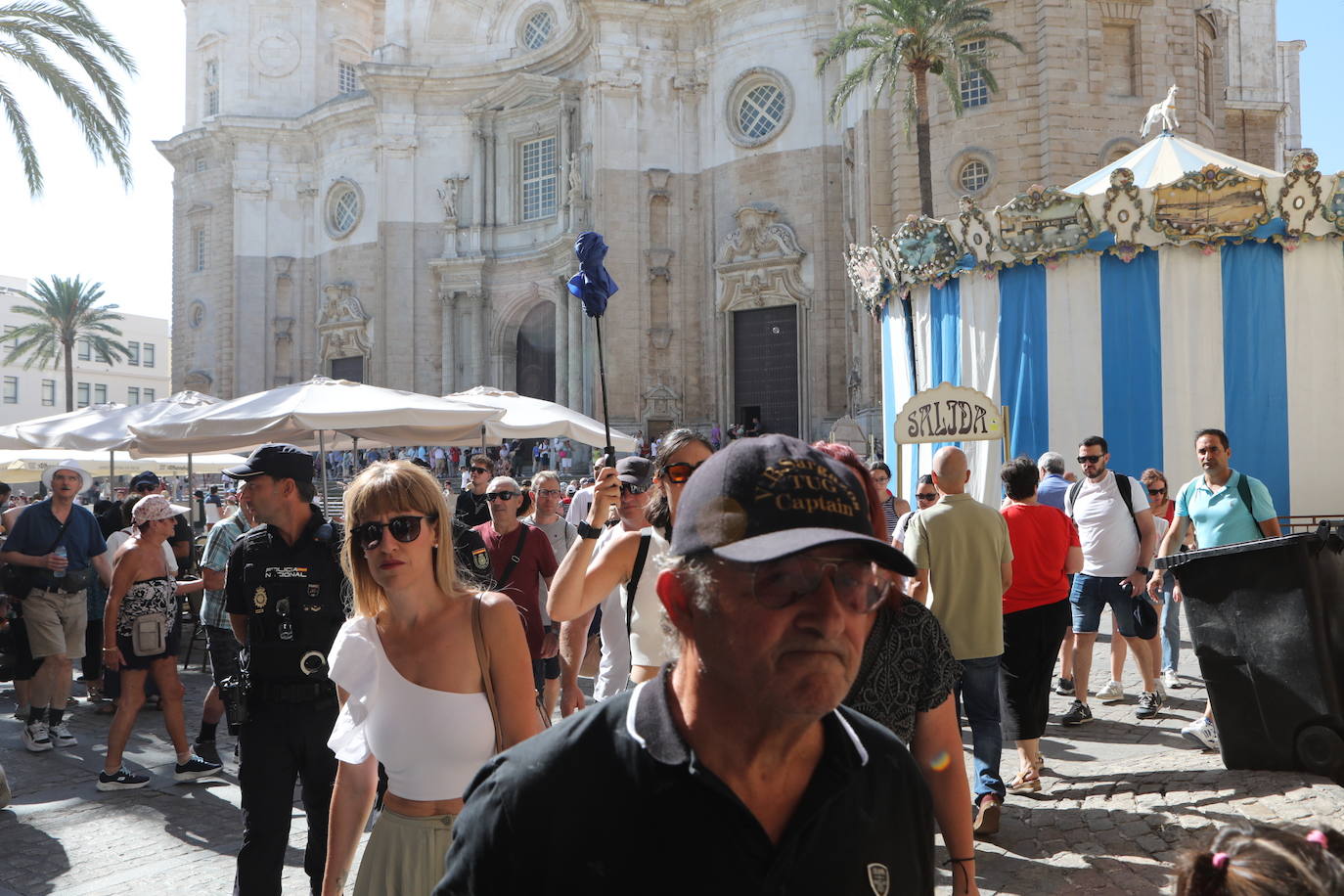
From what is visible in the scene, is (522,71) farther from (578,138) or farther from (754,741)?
(754,741)

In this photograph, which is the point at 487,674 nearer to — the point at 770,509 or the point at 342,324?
the point at 770,509

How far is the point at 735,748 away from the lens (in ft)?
4.84

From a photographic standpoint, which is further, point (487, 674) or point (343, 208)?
point (343, 208)

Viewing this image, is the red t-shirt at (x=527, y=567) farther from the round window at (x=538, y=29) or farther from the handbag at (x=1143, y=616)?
the round window at (x=538, y=29)

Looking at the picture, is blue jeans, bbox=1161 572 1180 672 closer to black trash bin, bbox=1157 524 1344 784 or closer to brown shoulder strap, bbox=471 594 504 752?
black trash bin, bbox=1157 524 1344 784

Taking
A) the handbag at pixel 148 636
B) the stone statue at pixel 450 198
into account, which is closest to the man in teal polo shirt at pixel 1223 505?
the handbag at pixel 148 636

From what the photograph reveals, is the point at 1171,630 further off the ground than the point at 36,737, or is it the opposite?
the point at 1171,630

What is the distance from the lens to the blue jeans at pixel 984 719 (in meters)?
5.39

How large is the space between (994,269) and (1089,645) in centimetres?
851

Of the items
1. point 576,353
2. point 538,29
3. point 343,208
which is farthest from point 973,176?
point 343,208

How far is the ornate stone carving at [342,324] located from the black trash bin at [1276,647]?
37788mm

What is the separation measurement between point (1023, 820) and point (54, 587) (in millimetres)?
6806

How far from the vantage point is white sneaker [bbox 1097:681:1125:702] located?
8211 millimetres

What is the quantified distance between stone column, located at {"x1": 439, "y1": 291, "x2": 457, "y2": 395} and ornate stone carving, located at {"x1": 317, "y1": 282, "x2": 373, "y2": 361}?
11.3 ft
